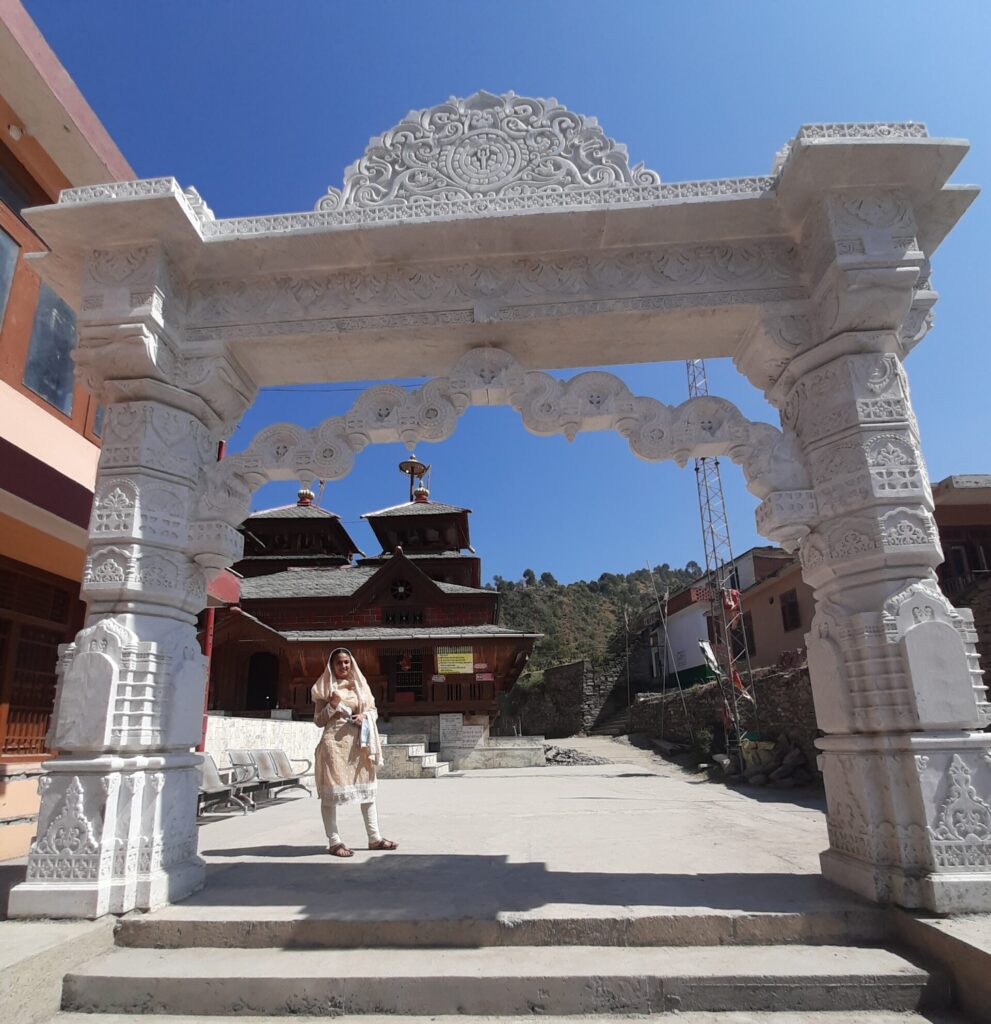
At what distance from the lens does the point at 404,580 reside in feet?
71.3

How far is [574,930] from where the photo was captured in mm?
2764

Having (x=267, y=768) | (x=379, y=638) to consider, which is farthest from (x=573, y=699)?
(x=267, y=768)

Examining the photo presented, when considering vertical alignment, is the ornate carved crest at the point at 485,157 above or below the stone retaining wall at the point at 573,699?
above

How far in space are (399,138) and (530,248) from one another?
1163 mm

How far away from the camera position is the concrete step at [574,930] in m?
2.76

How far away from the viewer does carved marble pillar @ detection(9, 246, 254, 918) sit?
3.04m

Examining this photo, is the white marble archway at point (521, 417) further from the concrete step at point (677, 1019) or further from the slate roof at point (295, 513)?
the slate roof at point (295, 513)

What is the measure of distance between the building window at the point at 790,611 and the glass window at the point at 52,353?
18.6m

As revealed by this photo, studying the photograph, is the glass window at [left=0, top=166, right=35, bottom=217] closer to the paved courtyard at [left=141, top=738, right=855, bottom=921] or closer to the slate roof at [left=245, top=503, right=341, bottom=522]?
the paved courtyard at [left=141, top=738, right=855, bottom=921]

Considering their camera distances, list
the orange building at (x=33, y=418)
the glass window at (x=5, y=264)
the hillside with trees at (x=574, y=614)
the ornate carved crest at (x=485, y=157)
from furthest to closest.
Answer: the hillside with trees at (x=574, y=614)
the glass window at (x=5, y=264)
the orange building at (x=33, y=418)
the ornate carved crest at (x=485, y=157)

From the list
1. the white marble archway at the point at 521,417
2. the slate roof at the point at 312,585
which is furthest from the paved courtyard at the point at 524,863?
the slate roof at the point at 312,585

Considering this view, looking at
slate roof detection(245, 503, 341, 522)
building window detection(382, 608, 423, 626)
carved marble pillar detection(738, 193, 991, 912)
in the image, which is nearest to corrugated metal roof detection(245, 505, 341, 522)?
slate roof detection(245, 503, 341, 522)

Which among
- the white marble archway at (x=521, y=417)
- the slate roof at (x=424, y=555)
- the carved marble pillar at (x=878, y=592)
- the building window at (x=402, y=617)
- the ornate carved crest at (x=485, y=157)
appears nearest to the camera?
the carved marble pillar at (x=878, y=592)

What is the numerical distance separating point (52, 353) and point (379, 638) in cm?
1525
